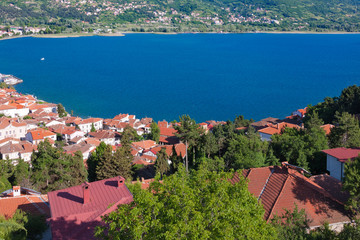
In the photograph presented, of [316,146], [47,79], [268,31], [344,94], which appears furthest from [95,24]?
[316,146]

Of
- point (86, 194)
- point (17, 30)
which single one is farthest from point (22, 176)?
point (17, 30)

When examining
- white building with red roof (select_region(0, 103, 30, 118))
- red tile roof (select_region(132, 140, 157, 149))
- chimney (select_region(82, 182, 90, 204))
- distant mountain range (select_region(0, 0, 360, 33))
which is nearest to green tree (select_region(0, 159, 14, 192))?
chimney (select_region(82, 182, 90, 204))

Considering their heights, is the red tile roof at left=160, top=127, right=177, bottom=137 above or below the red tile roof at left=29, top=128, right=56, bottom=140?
below

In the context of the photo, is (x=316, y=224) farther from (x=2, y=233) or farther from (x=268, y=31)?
(x=268, y=31)

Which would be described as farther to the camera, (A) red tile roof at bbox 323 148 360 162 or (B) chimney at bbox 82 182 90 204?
(A) red tile roof at bbox 323 148 360 162

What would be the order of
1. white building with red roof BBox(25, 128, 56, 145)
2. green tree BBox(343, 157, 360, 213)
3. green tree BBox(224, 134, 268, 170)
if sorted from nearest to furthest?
green tree BBox(343, 157, 360, 213) < green tree BBox(224, 134, 268, 170) < white building with red roof BBox(25, 128, 56, 145)

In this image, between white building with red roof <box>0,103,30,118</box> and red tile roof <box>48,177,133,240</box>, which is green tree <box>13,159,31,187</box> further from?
white building with red roof <box>0,103,30,118</box>

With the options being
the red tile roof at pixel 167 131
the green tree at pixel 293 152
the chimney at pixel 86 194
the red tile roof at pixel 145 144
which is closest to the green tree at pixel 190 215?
the chimney at pixel 86 194
